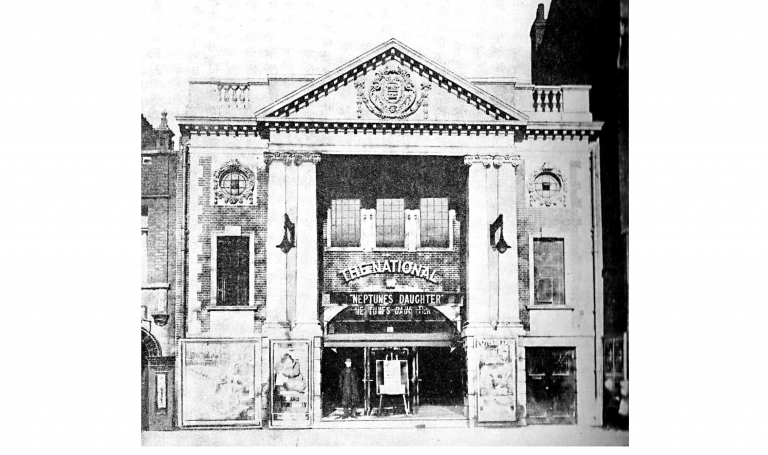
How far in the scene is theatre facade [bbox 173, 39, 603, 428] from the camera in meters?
9.98

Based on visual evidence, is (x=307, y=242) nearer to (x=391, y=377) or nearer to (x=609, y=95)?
(x=391, y=377)

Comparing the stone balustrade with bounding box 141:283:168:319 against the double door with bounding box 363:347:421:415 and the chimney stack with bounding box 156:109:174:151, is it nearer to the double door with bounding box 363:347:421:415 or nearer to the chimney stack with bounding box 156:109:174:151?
the chimney stack with bounding box 156:109:174:151

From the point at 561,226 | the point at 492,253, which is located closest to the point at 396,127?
the point at 492,253

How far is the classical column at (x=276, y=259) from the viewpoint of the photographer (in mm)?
9984

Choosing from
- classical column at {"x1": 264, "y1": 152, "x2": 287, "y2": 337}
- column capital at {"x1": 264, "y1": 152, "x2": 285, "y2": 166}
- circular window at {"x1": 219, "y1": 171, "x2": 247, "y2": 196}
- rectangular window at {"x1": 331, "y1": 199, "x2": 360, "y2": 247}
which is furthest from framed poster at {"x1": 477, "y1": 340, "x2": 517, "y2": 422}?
circular window at {"x1": 219, "y1": 171, "x2": 247, "y2": 196}

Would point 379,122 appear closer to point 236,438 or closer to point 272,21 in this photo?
point 272,21

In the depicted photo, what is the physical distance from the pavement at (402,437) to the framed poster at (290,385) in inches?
5.9

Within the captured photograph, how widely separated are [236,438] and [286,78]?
404 centimetres

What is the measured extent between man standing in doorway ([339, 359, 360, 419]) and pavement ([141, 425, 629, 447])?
22 cm

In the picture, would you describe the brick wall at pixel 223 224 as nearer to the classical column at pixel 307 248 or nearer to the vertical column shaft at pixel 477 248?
the classical column at pixel 307 248

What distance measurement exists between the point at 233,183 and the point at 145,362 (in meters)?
2.21
